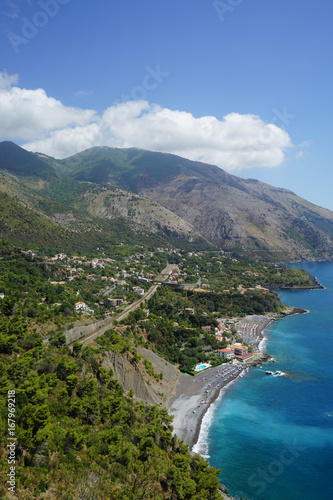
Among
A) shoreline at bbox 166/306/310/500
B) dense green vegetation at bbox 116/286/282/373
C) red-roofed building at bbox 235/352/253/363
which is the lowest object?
shoreline at bbox 166/306/310/500

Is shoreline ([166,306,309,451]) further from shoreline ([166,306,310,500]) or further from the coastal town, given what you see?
the coastal town

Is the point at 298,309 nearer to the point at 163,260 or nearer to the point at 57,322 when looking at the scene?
the point at 163,260

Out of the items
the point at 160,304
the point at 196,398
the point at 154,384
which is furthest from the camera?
the point at 160,304

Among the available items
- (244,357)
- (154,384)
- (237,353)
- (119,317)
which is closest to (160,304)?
(119,317)

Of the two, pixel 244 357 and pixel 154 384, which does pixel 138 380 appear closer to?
pixel 154 384

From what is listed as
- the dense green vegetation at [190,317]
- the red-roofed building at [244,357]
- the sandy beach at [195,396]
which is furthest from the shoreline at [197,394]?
the dense green vegetation at [190,317]

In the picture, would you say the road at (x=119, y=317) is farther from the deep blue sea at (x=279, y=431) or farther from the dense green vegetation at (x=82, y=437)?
the deep blue sea at (x=279, y=431)

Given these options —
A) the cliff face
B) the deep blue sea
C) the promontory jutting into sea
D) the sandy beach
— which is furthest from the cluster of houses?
the cliff face
